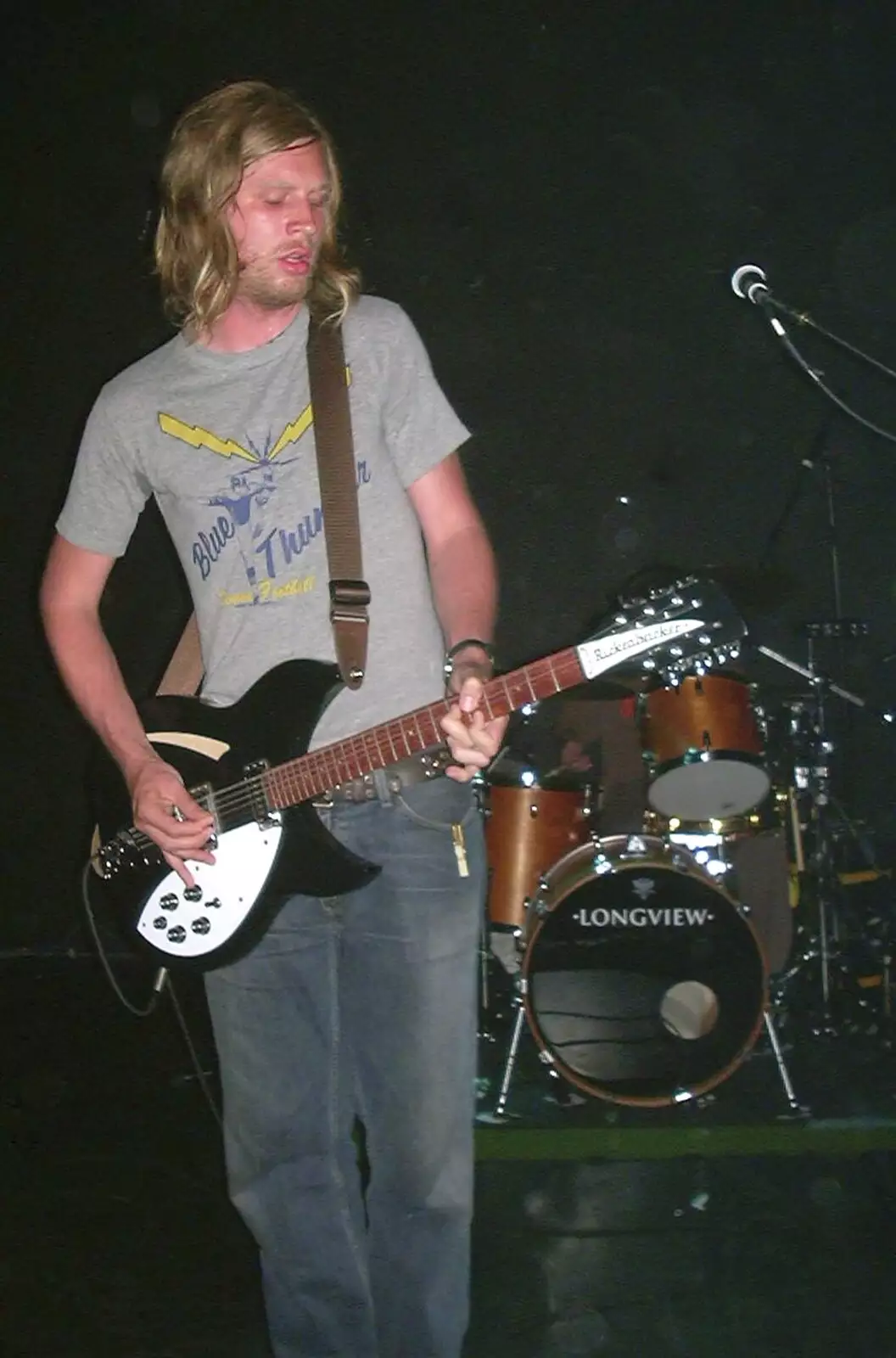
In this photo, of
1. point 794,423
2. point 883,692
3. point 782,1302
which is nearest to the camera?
point 782,1302

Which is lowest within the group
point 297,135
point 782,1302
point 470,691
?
point 782,1302

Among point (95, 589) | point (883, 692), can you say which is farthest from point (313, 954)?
point (883, 692)

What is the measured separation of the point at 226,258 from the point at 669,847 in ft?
6.93

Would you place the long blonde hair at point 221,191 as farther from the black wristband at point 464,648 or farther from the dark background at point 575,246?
the dark background at point 575,246

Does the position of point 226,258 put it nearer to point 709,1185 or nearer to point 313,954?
point 313,954

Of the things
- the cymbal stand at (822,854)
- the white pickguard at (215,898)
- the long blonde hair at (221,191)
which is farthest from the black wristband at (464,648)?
the cymbal stand at (822,854)

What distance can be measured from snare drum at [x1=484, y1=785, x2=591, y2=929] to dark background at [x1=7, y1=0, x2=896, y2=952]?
1.08 m

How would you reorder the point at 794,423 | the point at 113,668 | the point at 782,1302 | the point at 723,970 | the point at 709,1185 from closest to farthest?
the point at 113,668 → the point at 782,1302 → the point at 709,1185 → the point at 723,970 → the point at 794,423

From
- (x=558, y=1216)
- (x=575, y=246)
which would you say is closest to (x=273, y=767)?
(x=558, y=1216)

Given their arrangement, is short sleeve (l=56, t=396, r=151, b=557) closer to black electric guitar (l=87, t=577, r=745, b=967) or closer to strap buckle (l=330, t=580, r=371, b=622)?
black electric guitar (l=87, t=577, r=745, b=967)

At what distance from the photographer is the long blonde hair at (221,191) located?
79.2 inches

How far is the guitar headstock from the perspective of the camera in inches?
71.8

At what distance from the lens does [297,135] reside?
2.03 m

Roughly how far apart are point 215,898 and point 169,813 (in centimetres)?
16
